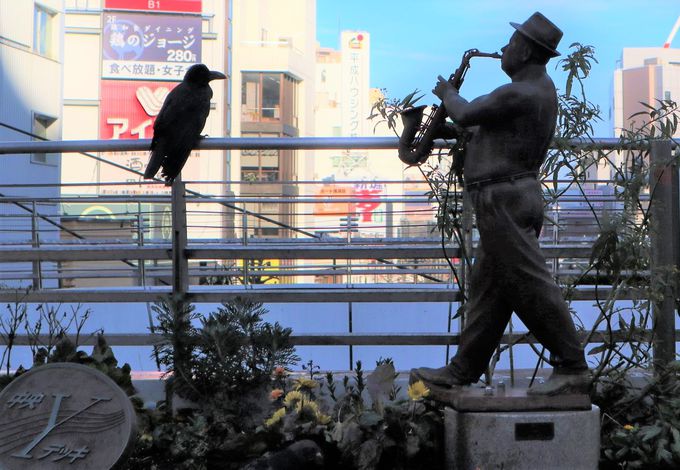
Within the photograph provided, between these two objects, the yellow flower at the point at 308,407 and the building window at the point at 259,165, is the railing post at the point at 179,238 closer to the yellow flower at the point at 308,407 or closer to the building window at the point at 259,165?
the yellow flower at the point at 308,407

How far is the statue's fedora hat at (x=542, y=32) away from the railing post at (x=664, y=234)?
109 cm

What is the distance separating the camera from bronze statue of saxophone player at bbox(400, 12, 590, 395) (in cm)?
312

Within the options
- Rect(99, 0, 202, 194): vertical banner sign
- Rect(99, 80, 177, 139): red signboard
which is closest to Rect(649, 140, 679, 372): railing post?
Rect(99, 0, 202, 194): vertical banner sign

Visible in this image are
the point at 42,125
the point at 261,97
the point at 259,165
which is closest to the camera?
the point at 42,125

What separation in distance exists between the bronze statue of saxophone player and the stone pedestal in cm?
7

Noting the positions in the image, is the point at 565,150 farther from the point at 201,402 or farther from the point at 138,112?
the point at 138,112

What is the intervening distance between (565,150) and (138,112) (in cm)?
3804

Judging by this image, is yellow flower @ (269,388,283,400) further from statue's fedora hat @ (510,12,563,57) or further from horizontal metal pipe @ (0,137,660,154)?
statue's fedora hat @ (510,12,563,57)

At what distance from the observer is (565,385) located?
3.24m

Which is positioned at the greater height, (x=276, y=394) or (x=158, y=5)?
(x=158, y=5)

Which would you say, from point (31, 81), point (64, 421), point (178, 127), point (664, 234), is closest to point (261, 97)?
point (31, 81)

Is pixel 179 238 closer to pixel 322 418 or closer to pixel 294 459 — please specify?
pixel 322 418

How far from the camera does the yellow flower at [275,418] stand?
3.31 meters

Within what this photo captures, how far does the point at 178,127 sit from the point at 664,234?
7.14ft
